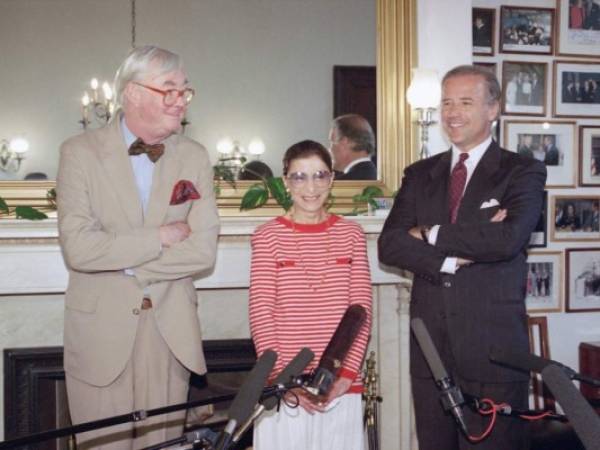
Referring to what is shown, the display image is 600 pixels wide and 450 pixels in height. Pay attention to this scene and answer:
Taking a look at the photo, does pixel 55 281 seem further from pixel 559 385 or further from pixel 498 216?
pixel 559 385

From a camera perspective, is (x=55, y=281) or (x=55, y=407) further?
(x=55, y=407)

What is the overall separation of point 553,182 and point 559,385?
11.7 feet

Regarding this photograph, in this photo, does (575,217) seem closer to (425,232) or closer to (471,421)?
(425,232)

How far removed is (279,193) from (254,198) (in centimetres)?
11

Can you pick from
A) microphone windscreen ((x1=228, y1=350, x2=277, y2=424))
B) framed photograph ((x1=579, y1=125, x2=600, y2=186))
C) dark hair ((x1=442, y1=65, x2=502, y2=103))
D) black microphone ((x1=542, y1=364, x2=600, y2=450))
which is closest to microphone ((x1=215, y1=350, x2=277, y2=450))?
microphone windscreen ((x1=228, y1=350, x2=277, y2=424))

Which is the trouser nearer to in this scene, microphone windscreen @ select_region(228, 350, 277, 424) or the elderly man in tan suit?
the elderly man in tan suit

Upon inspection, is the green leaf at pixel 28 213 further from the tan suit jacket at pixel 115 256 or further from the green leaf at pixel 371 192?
the green leaf at pixel 371 192

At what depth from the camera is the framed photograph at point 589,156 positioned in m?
4.47

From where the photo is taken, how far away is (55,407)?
11.7 ft

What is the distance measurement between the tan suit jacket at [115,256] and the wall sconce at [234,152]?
105 cm

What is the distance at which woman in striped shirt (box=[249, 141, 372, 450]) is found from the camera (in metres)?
2.46

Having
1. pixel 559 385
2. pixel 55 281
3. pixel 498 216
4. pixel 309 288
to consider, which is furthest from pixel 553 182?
pixel 559 385

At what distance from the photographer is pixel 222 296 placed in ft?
11.9

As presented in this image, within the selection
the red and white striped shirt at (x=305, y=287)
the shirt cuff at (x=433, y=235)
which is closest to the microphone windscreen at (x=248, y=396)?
the red and white striped shirt at (x=305, y=287)
